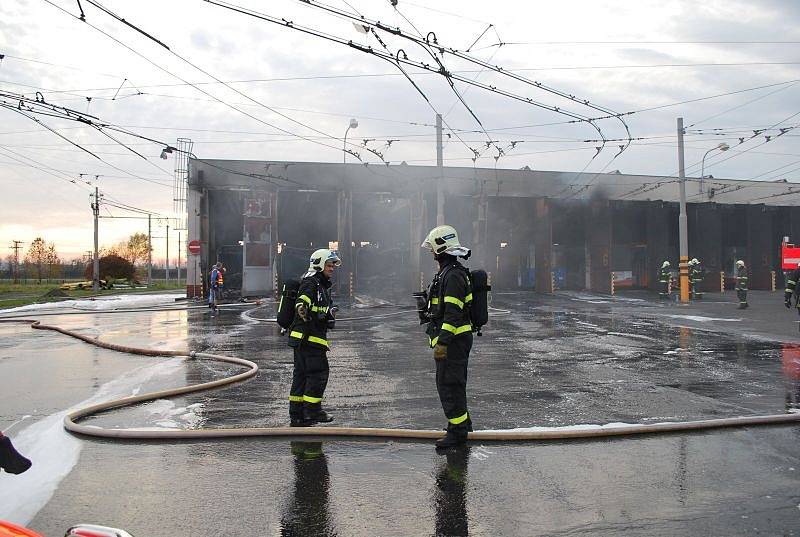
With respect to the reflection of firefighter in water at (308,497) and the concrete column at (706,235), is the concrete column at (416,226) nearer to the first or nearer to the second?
the concrete column at (706,235)

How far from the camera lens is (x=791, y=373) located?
28.0 ft

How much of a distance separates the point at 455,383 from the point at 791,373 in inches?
238

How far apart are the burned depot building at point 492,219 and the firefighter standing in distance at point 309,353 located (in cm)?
2269

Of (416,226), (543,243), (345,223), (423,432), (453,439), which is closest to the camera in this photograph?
(453,439)

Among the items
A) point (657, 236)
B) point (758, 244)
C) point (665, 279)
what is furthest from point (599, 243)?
point (758, 244)

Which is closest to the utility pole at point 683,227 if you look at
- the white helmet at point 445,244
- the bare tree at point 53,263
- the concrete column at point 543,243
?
the concrete column at point 543,243

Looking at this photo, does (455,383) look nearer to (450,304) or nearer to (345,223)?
(450,304)

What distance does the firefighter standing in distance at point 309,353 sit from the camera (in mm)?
5953

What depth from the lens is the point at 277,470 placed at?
4.62 metres

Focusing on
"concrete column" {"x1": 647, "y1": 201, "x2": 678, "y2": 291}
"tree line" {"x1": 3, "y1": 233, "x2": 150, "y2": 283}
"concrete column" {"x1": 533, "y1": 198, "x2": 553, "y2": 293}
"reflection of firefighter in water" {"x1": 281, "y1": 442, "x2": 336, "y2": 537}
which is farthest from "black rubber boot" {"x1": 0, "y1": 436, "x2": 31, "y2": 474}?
"tree line" {"x1": 3, "y1": 233, "x2": 150, "y2": 283}

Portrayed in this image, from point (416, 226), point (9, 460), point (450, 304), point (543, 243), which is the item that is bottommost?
point (9, 460)

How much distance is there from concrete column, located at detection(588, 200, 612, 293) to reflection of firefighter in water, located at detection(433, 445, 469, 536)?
95.7 feet

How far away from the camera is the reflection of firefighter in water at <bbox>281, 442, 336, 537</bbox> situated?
359 centimetres

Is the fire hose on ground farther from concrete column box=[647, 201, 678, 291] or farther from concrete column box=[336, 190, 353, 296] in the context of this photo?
concrete column box=[647, 201, 678, 291]
